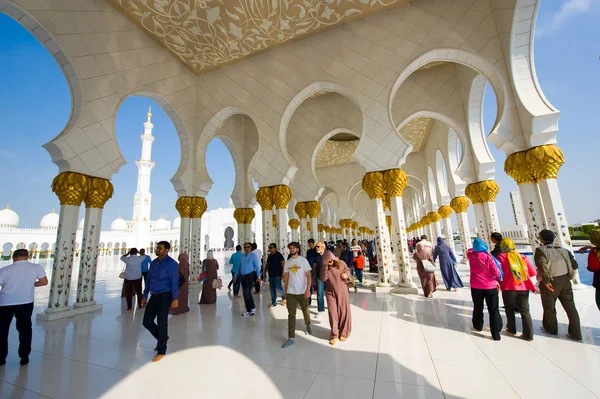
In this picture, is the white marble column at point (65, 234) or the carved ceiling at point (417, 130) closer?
the white marble column at point (65, 234)

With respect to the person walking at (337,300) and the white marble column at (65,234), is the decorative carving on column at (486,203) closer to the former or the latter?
the person walking at (337,300)

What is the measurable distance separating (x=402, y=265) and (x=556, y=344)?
307 cm

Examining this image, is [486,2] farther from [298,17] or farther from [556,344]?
[556,344]

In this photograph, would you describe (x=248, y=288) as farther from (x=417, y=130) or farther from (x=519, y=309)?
(x=417, y=130)

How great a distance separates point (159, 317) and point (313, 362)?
1.80 metres

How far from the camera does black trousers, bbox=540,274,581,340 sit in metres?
2.86

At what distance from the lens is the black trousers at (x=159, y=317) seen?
9.37ft

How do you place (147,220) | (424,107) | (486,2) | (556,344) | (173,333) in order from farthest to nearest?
(147,220) < (424,107) < (486,2) < (173,333) < (556,344)

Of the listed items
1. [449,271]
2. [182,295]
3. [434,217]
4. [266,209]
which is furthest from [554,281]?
[434,217]

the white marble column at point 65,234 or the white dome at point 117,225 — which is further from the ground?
the white dome at point 117,225

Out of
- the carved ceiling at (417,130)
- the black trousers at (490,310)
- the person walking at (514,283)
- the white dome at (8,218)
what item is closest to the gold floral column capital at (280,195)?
the black trousers at (490,310)

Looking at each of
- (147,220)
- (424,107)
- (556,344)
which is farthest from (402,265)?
(147,220)

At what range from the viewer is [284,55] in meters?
7.14

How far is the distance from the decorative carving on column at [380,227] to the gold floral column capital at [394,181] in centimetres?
12
